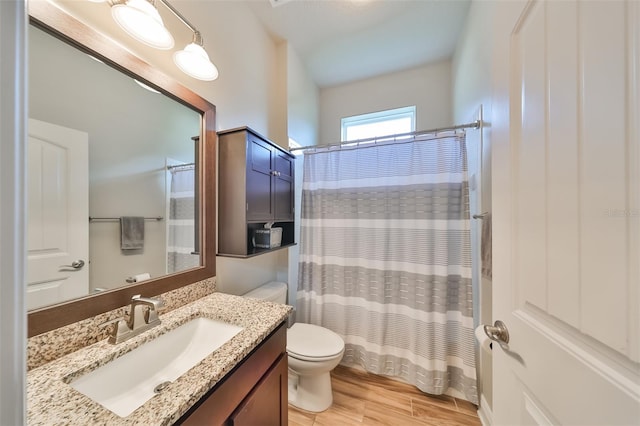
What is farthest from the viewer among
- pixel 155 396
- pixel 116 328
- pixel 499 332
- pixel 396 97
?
pixel 396 97

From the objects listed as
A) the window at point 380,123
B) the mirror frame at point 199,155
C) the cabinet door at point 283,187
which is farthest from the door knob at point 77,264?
the window at point 380,123

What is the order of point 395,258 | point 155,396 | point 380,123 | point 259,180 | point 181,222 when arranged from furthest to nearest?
1. point 380,123
2. point 395,258
3. point 259,180
4. point 181,222
5. point 155,396

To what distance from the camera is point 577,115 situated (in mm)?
430

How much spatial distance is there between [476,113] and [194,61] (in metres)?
1.69

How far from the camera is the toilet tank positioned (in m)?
1.59

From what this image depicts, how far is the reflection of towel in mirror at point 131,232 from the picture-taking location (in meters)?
0.91

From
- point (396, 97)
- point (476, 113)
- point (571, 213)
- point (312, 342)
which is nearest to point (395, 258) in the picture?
point (312, 342)

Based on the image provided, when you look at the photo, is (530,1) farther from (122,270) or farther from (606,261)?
(122,270)

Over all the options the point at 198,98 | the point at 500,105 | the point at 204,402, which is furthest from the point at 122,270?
the point at 500,105

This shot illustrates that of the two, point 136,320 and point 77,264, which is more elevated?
point 77,264

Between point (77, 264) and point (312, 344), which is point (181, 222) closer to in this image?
point (77, 264)

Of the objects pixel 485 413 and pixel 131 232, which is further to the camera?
pixel 485 413

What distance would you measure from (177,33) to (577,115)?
158cm

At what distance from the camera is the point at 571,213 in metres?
0.44
